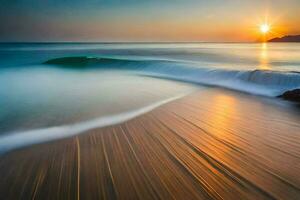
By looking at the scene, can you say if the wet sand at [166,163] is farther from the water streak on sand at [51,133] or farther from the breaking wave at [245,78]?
the breaking wave at [245,78]

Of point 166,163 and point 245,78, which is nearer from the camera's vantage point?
point 166,163

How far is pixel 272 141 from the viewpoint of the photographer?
362 centimetres

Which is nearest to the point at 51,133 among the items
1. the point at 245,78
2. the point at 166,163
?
the point at 166,163

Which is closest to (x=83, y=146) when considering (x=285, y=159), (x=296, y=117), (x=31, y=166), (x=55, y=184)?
(x=31, y=166)

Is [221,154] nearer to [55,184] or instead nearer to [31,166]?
[55,184]

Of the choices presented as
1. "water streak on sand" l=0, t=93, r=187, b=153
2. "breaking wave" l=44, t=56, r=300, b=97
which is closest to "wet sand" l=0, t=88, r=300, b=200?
"water streak on sand" l=0, t=93, r=187, b=153

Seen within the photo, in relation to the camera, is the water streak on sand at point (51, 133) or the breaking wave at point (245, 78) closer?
the water streak on sand at point (51, 133)

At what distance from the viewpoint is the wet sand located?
2.41 meters

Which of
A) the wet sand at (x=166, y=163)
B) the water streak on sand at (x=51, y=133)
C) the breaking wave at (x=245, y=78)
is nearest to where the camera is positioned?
the wet sand at (x=166, y=163)

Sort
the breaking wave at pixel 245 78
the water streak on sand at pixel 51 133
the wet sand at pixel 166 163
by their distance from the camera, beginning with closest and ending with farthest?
the wet sand at pixel 166 163 < the water streak on sand at pixel 51 133 < the breaking wave at pixel 245 78

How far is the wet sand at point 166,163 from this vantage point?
241 centimetres

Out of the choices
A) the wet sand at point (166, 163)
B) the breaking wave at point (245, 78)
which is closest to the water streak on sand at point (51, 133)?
the wet sand at point (166, 163)

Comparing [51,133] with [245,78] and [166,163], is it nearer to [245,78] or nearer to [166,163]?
[166,163]

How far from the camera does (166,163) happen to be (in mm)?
2959
